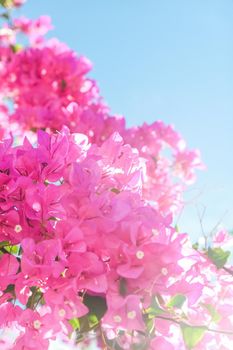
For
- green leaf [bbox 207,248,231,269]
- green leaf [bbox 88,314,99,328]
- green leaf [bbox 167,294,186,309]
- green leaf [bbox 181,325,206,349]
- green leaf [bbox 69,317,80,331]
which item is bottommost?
green leaf [bbox 69,317,80,331]

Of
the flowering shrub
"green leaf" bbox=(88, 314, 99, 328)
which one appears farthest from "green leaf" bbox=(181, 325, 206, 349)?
"green leaf" bbox=(88, 314, 99, 328)

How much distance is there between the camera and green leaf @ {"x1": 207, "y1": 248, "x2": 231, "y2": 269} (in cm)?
96

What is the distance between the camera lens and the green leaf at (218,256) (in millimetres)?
958

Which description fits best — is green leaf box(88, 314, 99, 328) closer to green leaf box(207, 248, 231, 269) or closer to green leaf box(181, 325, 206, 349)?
green leaf box(181, 325, 206, 349)

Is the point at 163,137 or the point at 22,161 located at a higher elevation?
the point at 163,137

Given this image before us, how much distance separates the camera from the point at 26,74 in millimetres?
A: 3137

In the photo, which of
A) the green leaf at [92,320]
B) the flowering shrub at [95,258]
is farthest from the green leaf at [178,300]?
the green leaf at [92,320]

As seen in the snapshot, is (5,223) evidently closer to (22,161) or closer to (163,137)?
(22,161)

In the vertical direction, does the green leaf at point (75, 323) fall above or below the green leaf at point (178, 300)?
Result: below

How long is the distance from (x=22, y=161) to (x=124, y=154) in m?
0.17

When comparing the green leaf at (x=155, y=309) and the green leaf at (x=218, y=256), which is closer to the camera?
the green leaf at (x=155, y=309)

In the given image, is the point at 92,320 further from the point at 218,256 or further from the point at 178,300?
the point at 218,256

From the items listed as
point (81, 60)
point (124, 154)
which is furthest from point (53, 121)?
point (124, 154)

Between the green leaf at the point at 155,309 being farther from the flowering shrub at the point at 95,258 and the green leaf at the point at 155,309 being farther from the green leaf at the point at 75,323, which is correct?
the green leaf at the point at 75,323
